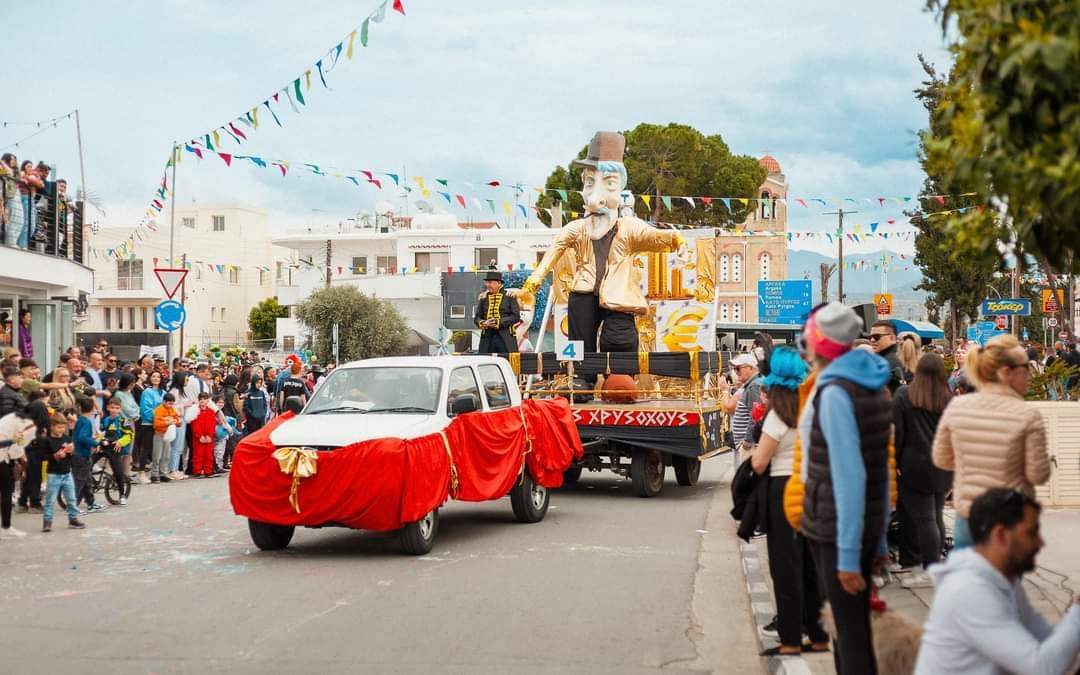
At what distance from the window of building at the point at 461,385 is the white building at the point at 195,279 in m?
49.2

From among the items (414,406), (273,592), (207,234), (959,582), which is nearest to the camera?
(959,582)

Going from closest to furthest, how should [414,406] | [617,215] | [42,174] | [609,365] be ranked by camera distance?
[414,406], [609,365], [617,215], [42,174]

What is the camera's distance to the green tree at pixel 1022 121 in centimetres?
368

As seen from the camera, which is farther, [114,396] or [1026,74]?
[114,396]

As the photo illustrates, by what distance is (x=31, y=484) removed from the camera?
14195 millimetres

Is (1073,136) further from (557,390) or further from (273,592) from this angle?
(557,390)

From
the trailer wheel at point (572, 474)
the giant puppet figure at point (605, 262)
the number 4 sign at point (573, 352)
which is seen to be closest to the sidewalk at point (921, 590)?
the number 4 sign at point (573, 352)

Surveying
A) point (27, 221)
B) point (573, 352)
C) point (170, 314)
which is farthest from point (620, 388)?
point (27, 221)

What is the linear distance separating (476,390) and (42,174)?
13.7m

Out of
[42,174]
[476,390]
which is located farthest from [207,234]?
[476,390]

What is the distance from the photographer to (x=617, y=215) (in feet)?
57.6

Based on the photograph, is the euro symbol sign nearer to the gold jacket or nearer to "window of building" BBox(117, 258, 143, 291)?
the gold jacket

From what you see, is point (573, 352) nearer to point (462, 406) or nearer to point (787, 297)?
point (462, 406)

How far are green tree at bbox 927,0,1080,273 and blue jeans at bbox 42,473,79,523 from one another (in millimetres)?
10959
